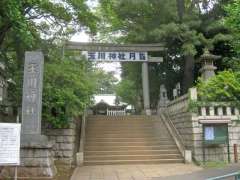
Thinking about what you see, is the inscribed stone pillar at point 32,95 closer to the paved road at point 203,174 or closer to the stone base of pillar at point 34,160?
the stone base of pillar at point 34,160

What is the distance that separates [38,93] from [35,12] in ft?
15.3

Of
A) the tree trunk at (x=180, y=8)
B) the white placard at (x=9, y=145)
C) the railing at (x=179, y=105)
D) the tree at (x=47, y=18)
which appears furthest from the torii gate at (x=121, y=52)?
the white placard at (x=9, y=145)

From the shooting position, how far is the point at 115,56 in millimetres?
25406

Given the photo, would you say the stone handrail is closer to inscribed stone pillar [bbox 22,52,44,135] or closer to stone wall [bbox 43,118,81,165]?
stone wall [bbox 43,118,81,165]

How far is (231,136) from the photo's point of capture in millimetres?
17328

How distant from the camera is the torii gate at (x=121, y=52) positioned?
81.8 feet

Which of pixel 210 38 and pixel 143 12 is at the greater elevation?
pixel 143 12

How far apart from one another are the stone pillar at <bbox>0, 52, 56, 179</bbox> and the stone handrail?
6307 millimetres

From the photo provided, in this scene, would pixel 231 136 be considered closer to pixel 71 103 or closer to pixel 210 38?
pixel 71 103

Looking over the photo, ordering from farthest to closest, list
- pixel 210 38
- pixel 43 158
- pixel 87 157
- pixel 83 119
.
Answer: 1. pixel 210 38
2. pixel 83 119
3. pixel 87 157
4. pixel 43 158

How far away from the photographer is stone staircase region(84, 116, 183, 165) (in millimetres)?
16844

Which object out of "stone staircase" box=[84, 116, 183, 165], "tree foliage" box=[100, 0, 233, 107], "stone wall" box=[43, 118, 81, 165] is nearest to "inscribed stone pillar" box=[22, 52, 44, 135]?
"stone wall" box=[43, 118, 81, 165]

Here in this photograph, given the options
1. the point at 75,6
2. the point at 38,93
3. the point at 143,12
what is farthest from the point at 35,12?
the point at 143,12

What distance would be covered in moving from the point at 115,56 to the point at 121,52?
0.47m
